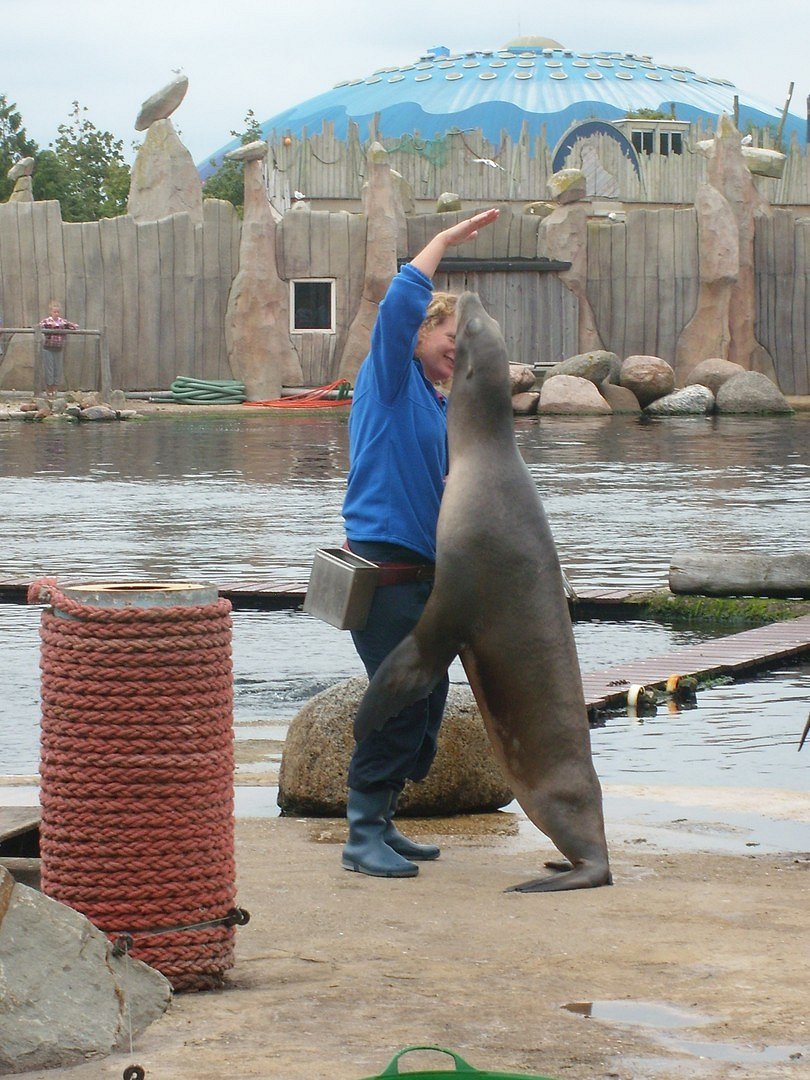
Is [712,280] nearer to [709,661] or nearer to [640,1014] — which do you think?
[709,661]

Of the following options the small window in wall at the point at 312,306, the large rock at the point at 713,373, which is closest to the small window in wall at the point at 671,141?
the large rock at the point at 713,373

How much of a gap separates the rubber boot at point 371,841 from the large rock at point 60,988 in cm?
121

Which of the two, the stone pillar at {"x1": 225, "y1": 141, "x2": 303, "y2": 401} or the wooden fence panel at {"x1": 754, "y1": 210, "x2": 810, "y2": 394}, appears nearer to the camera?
the stone pillar at {"x1": 225, "y1": 141, "x2": 303, "y2": 401}

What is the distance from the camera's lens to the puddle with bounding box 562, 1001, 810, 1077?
3.24 m

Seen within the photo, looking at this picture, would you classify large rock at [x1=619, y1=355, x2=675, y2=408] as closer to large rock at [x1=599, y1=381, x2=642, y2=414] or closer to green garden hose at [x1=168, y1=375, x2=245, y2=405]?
large rock at [x1=599, y1=381, x2=642, y2=414]

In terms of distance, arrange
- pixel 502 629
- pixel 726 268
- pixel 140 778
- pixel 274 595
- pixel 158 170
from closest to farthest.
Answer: pixel 140 778
pixel 502 629
pixel 274 595
pixel 158 170
pixel 726 268

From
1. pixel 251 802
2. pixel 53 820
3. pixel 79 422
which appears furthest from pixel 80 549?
pixel 79 422

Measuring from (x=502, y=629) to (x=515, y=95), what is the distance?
70337 mm

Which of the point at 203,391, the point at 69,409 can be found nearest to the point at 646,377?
the point at 203,391

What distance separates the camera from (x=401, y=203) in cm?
2912

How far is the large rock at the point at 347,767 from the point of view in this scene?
5.68 m

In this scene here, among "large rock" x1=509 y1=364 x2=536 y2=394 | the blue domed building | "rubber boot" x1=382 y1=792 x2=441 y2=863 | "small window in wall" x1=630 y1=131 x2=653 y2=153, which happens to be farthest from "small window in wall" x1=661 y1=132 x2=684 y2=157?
"rubber boot" x1=382 y1=792 x2=441 y2=863

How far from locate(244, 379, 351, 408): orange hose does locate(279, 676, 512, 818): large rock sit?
865 inches

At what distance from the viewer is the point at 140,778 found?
377 centimetres
